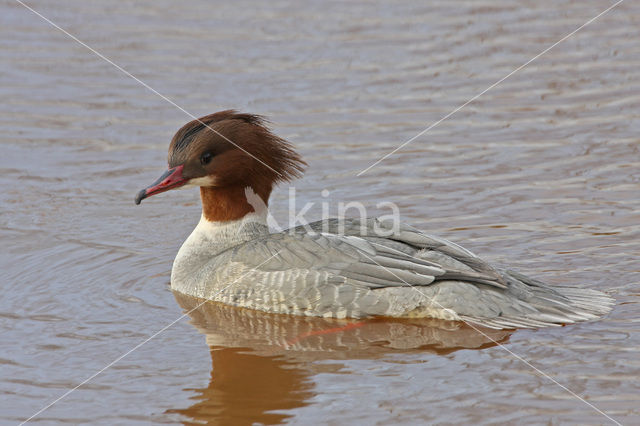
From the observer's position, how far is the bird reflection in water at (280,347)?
253 inches

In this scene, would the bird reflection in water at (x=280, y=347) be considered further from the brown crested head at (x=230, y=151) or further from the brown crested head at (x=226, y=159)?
the brown crested head at (x=230, y=151)

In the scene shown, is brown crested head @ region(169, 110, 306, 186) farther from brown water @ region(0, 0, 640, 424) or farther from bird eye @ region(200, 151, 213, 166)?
brown water @ region(0, 0, 640, 424)

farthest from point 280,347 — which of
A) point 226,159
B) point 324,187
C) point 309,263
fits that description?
point 324,187

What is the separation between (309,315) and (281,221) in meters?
1.87

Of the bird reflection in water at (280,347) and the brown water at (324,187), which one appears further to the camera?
the brown water at (324,187)

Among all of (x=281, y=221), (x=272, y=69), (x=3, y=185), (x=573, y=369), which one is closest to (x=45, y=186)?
(x=3, y=185)

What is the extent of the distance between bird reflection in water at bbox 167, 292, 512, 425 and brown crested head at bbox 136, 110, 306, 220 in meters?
0.96

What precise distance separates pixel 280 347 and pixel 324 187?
3098mm

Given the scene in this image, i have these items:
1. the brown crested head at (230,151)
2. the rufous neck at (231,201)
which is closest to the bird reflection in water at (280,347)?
the rufous neck at (231,201)

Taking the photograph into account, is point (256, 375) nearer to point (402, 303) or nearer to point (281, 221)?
point (402, 303)

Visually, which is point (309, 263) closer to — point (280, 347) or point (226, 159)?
point (280, 347)

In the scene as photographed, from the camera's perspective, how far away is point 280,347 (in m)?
7.31

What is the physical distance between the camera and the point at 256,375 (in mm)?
6871

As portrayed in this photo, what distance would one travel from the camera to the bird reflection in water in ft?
21.1
